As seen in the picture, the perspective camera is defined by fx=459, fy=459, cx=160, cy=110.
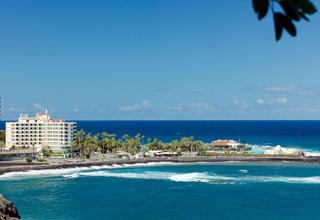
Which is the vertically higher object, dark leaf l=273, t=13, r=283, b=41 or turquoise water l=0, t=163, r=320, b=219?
dark leaf l=273, t=13, r=283, b=41

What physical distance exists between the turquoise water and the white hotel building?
3710cm

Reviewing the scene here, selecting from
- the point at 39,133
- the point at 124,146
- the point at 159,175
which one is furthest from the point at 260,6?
the point at 39,133

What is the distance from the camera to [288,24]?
3139 mm

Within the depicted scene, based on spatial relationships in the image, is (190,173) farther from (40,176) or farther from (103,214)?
(103,214)

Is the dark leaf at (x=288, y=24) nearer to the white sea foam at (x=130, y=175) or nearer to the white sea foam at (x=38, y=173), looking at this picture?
the white sea foam at (x=130, y=175)

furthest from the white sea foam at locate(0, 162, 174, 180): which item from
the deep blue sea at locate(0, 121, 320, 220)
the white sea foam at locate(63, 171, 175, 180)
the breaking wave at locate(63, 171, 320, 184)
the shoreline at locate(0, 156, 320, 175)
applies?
the breaking wave at locate(63, 171, 320, 184)

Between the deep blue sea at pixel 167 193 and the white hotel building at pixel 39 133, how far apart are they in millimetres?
36920

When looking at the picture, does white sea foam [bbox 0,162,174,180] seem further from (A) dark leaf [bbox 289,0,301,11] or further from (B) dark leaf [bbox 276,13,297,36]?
(A) dark leaf [bbox 289,0,301,11]

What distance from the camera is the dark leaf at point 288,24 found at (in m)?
3.11

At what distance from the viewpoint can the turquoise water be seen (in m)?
50.9

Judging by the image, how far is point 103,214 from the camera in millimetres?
50094

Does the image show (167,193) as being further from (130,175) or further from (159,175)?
(130,175)

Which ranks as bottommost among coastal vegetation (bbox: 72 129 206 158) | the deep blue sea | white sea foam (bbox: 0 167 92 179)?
the deep blue sea

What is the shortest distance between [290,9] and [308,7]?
116 mm
